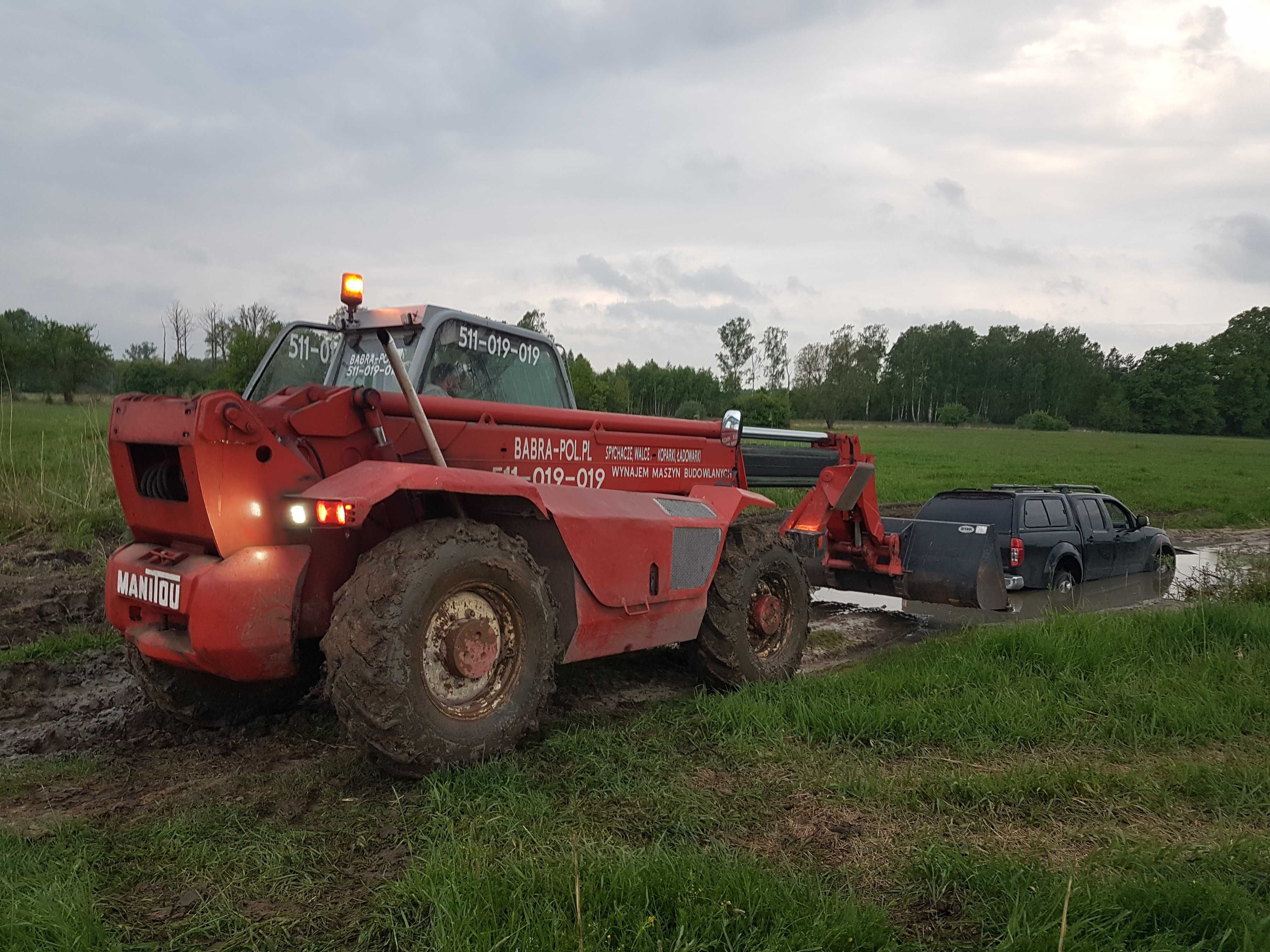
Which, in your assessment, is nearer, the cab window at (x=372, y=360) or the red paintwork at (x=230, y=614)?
the red paintwork at (x=230, y=614)

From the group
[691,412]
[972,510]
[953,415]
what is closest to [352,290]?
[691,412]

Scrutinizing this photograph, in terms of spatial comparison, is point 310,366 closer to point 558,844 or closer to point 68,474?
point 558,844

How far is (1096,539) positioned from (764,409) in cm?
3920

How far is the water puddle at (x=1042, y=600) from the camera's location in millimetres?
9844

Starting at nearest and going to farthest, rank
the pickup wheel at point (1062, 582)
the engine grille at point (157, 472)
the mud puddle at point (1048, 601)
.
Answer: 1. the engine grille at point (157, 472)
2. the mud puddle at point (1048, 601)
3. the pickup wheel at point (1062, 582)

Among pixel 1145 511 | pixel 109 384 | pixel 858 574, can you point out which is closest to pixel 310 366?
pixel 858 574

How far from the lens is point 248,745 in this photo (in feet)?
16.2

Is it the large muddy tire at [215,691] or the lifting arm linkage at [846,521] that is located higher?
the lifting arm linkage at [846,521]

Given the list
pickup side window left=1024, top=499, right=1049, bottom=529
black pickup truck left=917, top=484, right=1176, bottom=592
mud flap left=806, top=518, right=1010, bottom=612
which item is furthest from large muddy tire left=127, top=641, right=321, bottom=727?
pickup side window left=1024, top=499, right=1049, bottom=529

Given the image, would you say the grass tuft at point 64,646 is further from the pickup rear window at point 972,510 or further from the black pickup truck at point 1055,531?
the pickup rear window at point 972,510

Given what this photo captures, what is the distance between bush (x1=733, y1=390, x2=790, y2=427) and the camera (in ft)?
148

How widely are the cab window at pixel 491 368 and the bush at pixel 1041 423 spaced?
8659 centimetres

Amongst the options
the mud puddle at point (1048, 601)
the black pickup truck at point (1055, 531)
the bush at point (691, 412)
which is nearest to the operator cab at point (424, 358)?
the bush at point (691, 412)

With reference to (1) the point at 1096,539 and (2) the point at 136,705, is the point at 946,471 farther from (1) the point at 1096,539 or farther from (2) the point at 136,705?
(2) the point at 136,705
